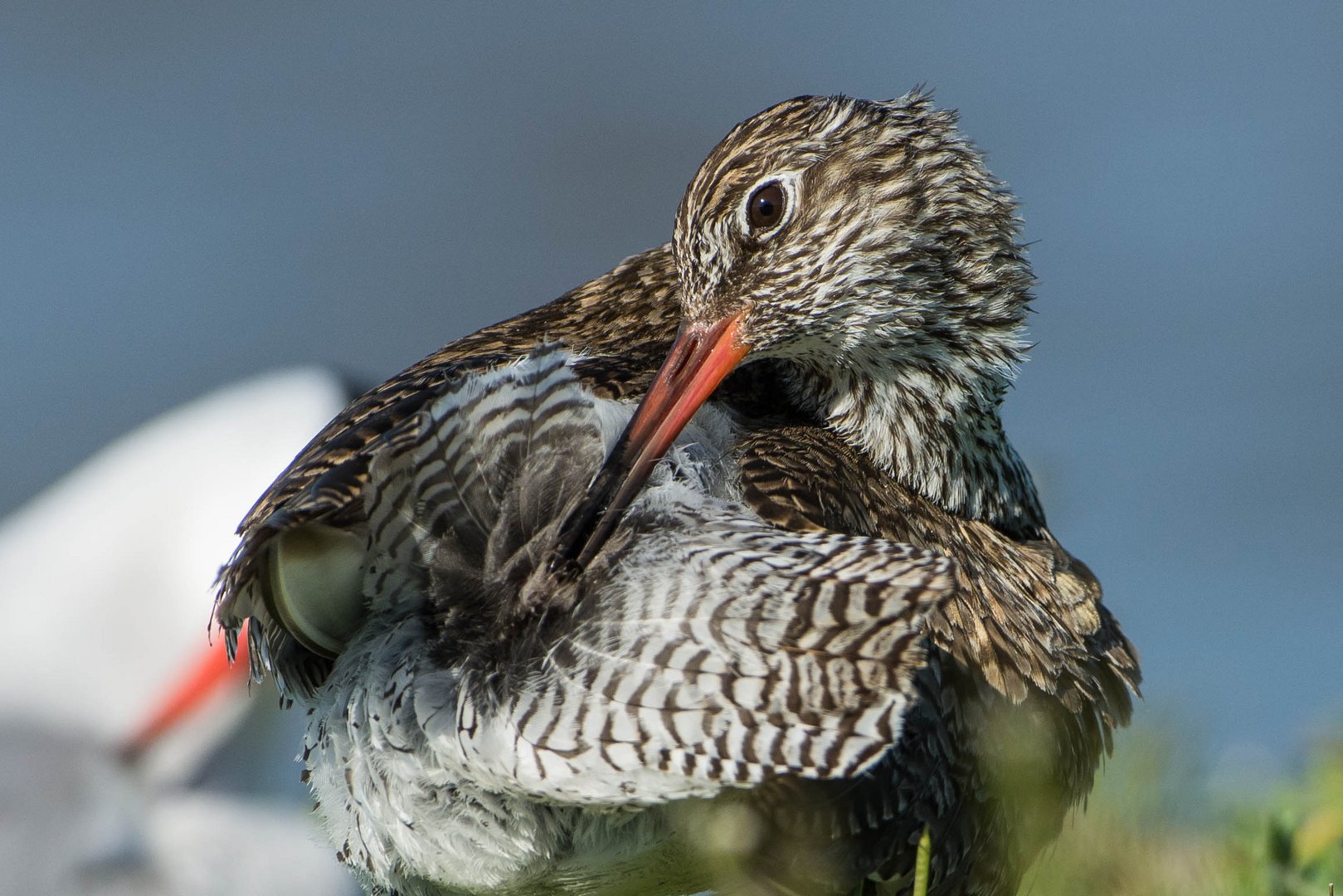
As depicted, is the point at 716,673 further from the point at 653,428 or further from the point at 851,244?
the point at 851,244

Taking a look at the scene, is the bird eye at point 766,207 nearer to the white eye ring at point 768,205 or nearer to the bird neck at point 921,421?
the white eye ring at point 768,205

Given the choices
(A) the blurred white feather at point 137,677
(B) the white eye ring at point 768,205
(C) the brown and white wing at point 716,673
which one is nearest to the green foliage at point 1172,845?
(C) the brown and white wing at point 716,673

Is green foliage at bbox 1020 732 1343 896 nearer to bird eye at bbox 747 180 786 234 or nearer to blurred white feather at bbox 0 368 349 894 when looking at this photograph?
bird eye at bbox 747 180 786 234

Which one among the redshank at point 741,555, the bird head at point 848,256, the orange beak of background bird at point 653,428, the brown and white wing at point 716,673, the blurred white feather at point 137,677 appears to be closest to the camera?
the brown and white wing at point 716,673

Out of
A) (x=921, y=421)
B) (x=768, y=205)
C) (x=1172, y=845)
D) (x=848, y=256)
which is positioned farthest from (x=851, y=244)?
(x=1172, y=845)

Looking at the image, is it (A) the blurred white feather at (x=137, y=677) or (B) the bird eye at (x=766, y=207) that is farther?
(A) the blurred white feather at (x=137, y=677)

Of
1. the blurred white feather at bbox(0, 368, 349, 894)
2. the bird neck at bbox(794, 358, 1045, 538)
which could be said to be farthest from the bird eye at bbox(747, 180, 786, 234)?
the blurred white feather at bbox(0, 368, 349, 894)

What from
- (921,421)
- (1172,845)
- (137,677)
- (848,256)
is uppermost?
(848,256)
